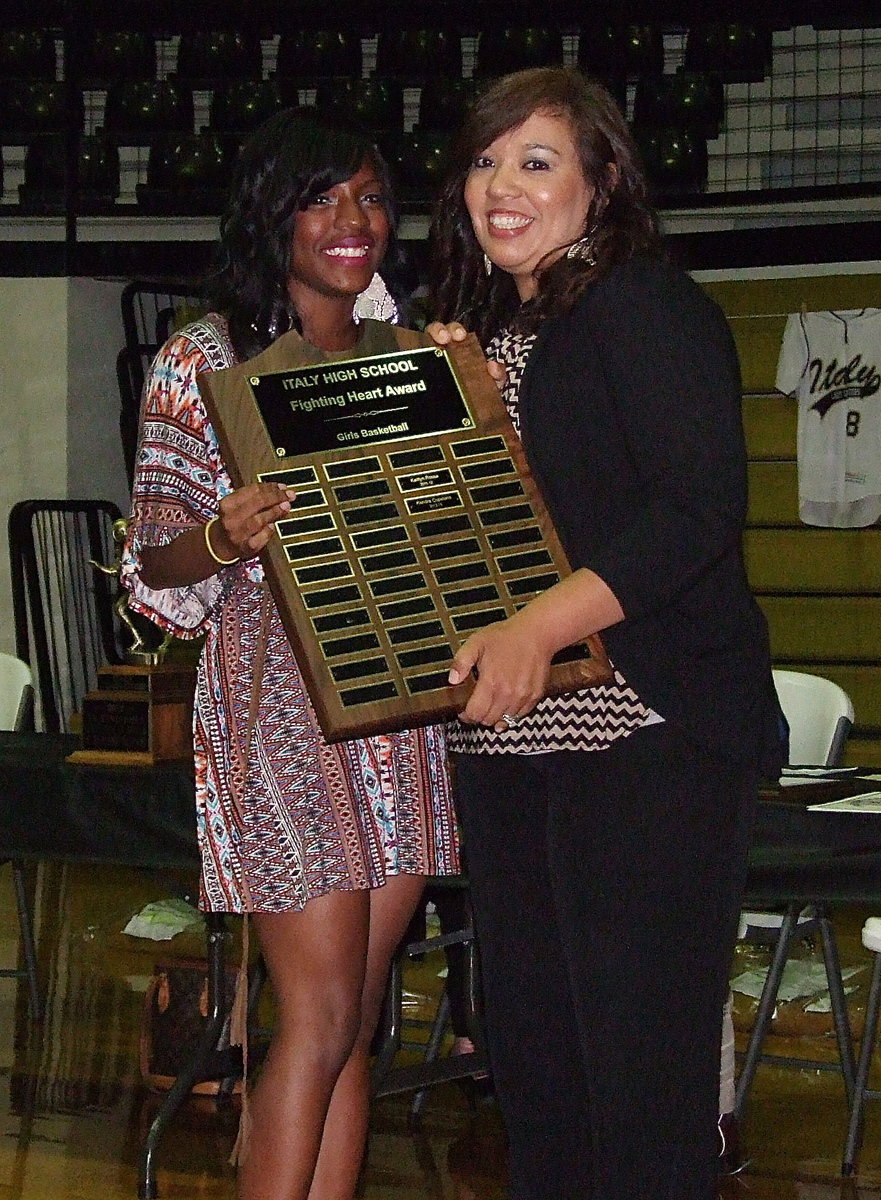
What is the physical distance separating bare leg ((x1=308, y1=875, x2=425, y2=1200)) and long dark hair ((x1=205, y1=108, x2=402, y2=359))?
681mm

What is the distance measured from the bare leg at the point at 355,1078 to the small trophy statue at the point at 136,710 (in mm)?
1207

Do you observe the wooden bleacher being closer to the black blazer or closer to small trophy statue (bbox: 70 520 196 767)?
small trophy statue (bbox: 70 520 196 767)

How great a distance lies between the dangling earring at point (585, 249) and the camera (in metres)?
1.68

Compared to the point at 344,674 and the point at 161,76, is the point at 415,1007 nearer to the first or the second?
the point at 344,674

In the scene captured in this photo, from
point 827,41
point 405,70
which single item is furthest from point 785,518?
point 405,70

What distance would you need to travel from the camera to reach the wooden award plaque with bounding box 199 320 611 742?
167cm

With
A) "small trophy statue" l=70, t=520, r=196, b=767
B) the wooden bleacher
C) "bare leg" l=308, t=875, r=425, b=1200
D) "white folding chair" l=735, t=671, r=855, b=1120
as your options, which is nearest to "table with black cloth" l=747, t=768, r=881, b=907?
"white folding chair" l=735, t=671, r=855, b=1120

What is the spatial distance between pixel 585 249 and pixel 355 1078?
1.04 metres

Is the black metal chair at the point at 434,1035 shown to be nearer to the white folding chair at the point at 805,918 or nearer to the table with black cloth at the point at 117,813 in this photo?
the table with black cloth at the point at 117,813

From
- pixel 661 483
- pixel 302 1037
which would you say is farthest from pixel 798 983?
pixel 661 483

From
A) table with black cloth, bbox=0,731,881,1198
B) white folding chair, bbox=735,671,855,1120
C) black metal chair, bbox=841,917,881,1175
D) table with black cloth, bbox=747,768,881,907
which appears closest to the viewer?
table with black cloth, bbox=747,768,881,907

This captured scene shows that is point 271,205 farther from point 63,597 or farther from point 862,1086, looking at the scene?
point 63,597

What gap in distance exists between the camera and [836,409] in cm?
779

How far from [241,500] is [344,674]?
22 centimetres
